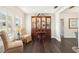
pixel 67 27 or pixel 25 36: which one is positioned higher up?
pixel 67 27

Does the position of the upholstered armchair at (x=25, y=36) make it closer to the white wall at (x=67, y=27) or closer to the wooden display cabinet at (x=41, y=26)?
the wooden display cabinet at (x=41, y=26)

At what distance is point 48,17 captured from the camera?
3133 millimetres

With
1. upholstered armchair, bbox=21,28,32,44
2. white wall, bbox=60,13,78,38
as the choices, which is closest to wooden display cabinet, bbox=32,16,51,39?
upholstered armchair, bbox=21,28,32,44

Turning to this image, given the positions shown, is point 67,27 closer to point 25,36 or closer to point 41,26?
point 41,26

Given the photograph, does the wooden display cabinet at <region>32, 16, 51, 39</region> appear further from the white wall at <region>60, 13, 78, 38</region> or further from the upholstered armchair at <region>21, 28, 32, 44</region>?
the white wall at <region>60, 13, 78, 38</region>

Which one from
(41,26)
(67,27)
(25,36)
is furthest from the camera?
(41,26)

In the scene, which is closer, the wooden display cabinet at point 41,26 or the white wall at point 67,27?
the white wall at point 67,27

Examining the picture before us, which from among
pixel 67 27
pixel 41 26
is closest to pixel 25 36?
pixel 41 26

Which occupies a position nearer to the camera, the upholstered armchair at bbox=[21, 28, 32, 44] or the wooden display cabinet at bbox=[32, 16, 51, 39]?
the upholstered armchair at bbox=[21, 28, 32, 44]

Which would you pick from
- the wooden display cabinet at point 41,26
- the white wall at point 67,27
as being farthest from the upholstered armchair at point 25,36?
the white wall at point 67,27

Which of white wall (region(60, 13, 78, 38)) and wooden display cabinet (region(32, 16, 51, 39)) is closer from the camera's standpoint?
white wall (region(60, 13, 78, 38))
